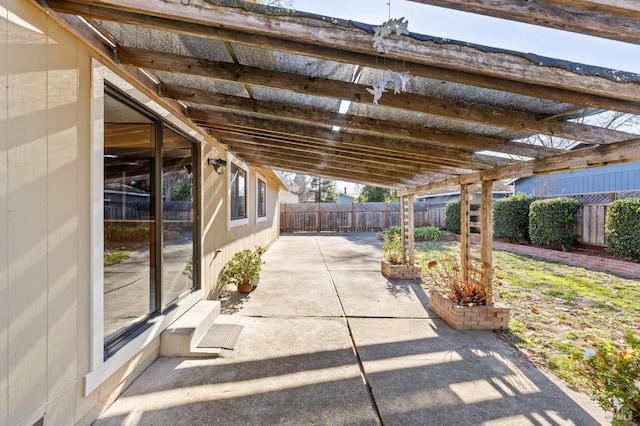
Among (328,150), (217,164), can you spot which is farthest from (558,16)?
(217,164)

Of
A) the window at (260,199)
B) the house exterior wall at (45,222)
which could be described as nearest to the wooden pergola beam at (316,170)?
the window at (260,199)

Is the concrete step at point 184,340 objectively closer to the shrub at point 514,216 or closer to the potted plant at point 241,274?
the potted plant at point 241,274

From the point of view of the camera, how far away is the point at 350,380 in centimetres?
250

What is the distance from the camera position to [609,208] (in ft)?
21.8

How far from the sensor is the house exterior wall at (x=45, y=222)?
1.42 m

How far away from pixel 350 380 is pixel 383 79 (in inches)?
96.5

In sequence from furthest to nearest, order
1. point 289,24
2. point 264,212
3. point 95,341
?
point 264,212
point 95,341
point 289,24

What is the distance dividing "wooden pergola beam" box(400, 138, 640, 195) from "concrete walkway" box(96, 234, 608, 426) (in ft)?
6.40

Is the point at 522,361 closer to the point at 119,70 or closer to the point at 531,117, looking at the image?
the point at 531,117

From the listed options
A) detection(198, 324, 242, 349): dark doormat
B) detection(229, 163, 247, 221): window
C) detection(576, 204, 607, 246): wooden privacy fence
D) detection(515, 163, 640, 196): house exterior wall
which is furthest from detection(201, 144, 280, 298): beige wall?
detection(515, 163, 640, 196): house exterior wall

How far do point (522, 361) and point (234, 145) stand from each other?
507 centimetres

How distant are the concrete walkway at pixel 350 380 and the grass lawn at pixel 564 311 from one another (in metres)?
0.32

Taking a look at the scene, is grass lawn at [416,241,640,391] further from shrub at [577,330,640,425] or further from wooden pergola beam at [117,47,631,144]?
wooden pergola beam at [117,47,631,144]

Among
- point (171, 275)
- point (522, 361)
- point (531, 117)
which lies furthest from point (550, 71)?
point (171, 275)
